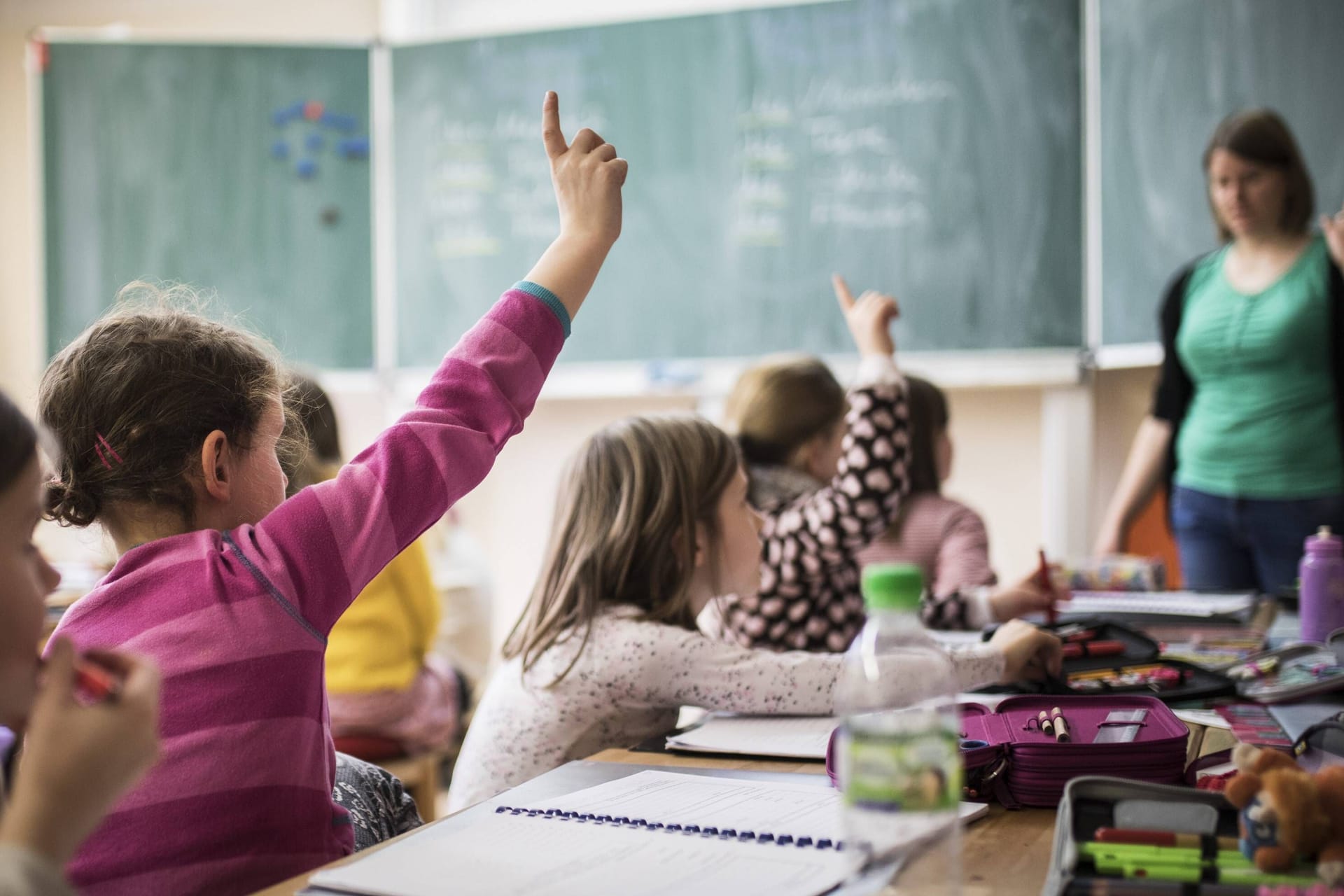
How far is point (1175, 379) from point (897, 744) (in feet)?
8.46

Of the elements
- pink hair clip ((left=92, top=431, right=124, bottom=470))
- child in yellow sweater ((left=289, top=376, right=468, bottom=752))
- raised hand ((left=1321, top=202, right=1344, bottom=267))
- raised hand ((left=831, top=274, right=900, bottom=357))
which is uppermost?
raised hand ((left=1321, top=202, right=1344, bottom=267))

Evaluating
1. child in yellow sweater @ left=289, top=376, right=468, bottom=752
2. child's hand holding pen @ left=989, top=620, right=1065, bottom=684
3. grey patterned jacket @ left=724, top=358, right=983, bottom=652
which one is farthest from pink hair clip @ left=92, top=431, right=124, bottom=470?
child in yellow sweater @ left=289, top=376, right=468, bottom=752

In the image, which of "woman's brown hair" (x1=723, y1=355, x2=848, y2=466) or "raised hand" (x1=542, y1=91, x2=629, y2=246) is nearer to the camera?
"raised hand" (x1=542, y1=91, x2=629, y2=246)

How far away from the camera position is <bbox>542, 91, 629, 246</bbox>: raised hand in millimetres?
1174

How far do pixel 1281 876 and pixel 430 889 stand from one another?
1.66 ft

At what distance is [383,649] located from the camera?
95.7 inches

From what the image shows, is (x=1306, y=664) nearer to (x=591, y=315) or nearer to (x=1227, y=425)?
(x=1227, y=425)

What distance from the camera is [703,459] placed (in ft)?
5.13

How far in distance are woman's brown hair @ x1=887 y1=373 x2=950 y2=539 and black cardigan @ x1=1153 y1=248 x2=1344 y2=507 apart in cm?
73

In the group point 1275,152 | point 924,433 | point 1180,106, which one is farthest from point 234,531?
point 1180,106

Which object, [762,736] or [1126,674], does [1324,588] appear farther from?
[762,736]

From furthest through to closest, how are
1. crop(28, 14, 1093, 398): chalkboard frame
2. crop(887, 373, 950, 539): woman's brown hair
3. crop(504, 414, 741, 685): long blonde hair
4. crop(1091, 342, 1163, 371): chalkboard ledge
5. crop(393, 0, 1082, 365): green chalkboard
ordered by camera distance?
crop(28, 14, 1093, 398): chalkboard frame < crop(393, 0, 1082, 365): green chalkboard < crop(1091, 342, 1163, 371): chalkboard ledge < crop(887, 373, 950, 539): woman's brown hair < crop(504, 414, 741, 685): long blonde hair

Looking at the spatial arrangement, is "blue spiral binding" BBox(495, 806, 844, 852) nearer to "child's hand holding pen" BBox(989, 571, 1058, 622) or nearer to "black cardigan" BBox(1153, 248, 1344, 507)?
"child's hand holding pen" BBox(989, 571, 1058, 622)

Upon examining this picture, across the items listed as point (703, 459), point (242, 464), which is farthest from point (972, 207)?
point (242, 464)
